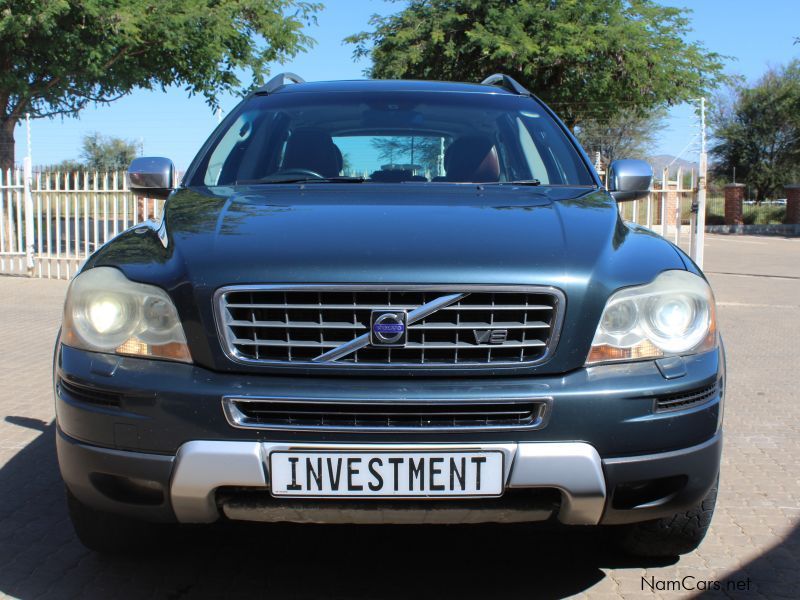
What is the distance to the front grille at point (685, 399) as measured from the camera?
8.62ft

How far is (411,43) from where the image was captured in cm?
2319

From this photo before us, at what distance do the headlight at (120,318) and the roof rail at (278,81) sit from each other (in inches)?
75.1

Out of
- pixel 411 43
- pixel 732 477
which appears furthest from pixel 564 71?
pixel 732 477

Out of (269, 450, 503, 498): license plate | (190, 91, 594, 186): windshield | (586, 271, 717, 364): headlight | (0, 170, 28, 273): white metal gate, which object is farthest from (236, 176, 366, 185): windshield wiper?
(0, 170, 28, 273): white metal gate

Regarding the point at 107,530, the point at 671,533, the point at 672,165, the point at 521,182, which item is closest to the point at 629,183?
the point at 521,182

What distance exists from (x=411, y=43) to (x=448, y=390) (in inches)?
852

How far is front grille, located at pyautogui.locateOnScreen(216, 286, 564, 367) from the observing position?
2625 mm

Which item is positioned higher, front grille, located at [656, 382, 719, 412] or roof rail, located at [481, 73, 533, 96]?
roof rail, located at [481, 73, 533, 96]

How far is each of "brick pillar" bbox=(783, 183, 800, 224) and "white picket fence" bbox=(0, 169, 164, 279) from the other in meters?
30.6

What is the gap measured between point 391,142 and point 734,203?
39253 mm

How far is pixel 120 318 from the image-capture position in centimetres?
275

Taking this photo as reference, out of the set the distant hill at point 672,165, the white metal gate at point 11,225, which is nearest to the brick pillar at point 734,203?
the distant hill at point 672,165

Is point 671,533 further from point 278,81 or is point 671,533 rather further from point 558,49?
point 558,49

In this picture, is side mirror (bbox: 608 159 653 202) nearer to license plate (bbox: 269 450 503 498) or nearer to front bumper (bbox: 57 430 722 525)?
front bumper (bbox: 57 430 722 525)
